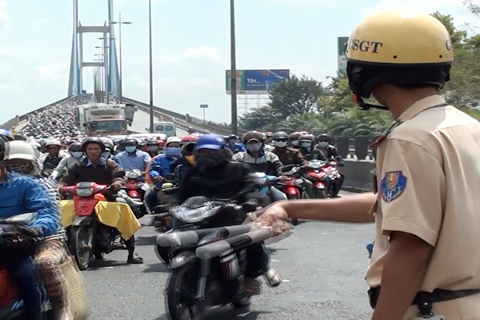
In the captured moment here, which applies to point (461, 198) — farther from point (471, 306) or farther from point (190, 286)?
point (190, 286)

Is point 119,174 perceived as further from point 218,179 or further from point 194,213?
point 194,213

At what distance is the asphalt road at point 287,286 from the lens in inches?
298

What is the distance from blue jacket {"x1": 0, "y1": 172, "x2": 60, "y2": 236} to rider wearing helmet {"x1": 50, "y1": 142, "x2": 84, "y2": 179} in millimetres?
6224

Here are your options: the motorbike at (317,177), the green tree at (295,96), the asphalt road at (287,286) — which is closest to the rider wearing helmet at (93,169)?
the asphalt road at (287,286)

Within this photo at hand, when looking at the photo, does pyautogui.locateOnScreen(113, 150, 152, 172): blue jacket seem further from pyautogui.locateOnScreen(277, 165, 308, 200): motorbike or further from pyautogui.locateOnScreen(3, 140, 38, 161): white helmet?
pyautogui.locateOnScreen(3, 140, 38, 161): white helmet

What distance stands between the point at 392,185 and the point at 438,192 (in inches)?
4.4

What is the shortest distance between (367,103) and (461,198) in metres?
0.47

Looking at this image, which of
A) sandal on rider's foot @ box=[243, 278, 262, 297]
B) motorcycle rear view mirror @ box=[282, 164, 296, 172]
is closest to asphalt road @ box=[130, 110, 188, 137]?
motorcycle rear view mirror @ box=[282, 164, 296, 172]

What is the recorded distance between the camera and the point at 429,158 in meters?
2.19

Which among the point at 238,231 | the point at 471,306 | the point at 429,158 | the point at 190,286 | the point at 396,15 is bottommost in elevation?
the point at 190,286

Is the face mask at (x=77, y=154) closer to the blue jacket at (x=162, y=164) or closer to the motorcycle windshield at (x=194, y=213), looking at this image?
the blue jacket at (x=162, y=164)

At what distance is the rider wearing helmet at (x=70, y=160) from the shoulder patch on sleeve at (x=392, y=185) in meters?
9.97

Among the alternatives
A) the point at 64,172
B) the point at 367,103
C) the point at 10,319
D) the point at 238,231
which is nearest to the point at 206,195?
the point at 238,231

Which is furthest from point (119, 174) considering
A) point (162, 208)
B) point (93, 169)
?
point (162, 208)
